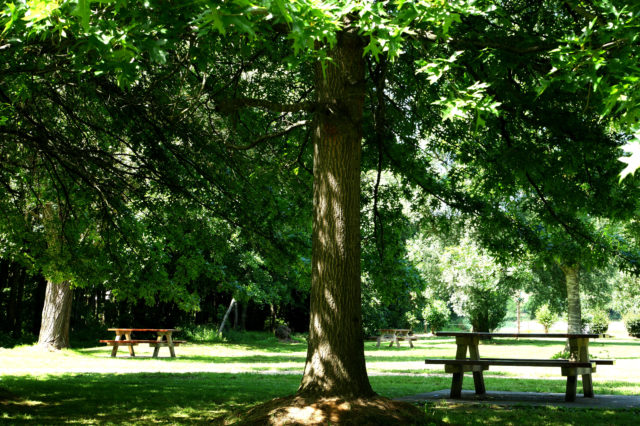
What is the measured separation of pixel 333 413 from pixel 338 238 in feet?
6.30

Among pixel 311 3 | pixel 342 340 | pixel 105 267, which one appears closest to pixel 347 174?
pixel 342 340

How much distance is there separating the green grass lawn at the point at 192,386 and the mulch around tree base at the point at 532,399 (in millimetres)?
→ 492

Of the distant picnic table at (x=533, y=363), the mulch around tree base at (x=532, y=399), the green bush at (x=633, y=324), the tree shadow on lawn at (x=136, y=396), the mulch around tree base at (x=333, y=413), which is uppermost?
the green bush at (x=633, y=324)

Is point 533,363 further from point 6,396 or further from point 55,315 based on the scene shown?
point 55,315

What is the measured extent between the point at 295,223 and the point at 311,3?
22.5 feet

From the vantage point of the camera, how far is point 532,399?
933cm

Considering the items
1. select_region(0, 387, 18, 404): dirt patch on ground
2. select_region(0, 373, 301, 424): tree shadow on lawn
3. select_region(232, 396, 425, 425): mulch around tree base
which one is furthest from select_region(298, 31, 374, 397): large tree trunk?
select_region(0, 387, 18, 404): dirt patch on ground

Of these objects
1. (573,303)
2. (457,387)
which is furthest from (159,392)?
(573,303)

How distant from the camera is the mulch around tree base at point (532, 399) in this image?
8578 mm

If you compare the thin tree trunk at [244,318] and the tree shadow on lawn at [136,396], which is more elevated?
the thin tree trunk at [244,318]

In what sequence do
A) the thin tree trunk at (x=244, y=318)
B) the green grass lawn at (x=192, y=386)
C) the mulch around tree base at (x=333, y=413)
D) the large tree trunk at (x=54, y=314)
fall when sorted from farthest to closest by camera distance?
1. the thin tree trunk at (x=244, y=318)
2. the large tree trunk at (x=54, y=314)
3. the green grass lawn at (x=192, y=386)
4. the mulch around tree base at (x=333, y=413)

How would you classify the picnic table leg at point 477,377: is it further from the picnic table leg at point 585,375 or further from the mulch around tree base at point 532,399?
the picnic table leg at point 585,375

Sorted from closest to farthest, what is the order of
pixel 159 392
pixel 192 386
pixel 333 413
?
1. pixel 333 413
2. pixel 159 392
3. pixel 192 386

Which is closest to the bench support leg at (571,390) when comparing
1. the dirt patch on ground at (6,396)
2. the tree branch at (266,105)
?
the tree branch at (266,105)
